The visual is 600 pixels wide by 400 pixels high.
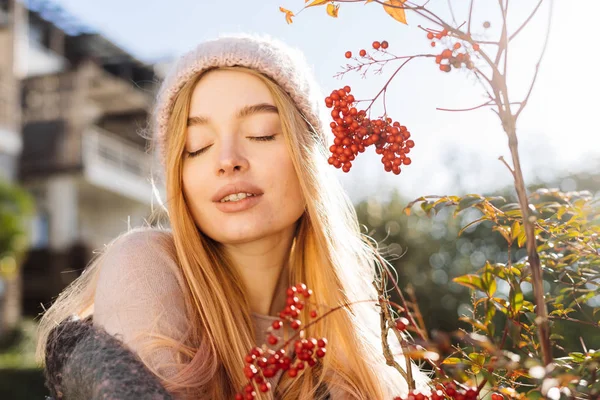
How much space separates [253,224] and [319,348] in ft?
2.74

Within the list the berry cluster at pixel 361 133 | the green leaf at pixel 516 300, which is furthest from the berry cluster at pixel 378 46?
the green leaf at pixel 516 300

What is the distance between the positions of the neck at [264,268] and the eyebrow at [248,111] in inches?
15.7

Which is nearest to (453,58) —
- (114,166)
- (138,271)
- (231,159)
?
(231,159)

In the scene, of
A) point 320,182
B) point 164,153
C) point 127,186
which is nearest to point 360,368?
point 320,182

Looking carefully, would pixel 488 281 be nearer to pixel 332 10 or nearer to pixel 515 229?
pixel 515 229

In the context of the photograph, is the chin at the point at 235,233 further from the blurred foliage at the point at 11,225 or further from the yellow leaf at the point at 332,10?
the blurred foliage at the point at 11,225

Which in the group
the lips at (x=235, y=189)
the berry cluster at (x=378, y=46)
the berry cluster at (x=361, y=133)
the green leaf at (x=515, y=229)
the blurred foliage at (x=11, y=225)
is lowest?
the blurred foliage at (x=11, y=225)

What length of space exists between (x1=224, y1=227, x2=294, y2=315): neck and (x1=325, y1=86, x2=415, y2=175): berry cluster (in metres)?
0.79

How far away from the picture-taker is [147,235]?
2.00 meters

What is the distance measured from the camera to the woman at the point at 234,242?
1.80 m

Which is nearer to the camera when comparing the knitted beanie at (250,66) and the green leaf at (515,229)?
the green leaf at (515,229)

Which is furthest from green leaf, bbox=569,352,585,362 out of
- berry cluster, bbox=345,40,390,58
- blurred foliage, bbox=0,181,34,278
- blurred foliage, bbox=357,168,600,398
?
blurred foliage, bbox=0,181,34,278

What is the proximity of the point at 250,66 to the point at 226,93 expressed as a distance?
0.13m

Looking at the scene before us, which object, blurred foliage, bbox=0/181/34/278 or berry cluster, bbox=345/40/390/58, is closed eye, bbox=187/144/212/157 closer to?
berry cluster, bbox=345/40/390/58
